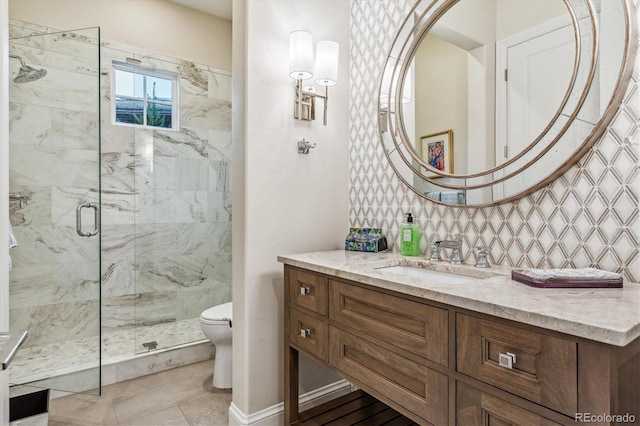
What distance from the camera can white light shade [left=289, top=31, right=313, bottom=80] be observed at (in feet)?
5.94

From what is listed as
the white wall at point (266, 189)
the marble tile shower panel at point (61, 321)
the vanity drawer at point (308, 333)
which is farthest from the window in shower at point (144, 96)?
the vanity drawer at point (308, 333)

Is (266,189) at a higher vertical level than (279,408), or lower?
higher

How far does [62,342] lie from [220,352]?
1.16m

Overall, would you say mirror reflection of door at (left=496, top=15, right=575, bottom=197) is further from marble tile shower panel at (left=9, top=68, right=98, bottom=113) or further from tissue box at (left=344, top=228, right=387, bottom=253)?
marble tile shower panel at (left=9, top=68, right=98, bottom=113)

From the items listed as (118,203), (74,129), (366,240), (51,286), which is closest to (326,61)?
(366,240)

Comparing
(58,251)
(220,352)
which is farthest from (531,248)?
(58,251)

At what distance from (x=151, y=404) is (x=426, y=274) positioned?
180 centimetres

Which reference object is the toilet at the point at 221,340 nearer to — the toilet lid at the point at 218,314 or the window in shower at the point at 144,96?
the toilet lid at the point at 218,314

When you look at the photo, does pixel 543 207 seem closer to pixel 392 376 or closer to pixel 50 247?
pixel 392 376

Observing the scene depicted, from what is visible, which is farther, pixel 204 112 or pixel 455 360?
pixel 204 112

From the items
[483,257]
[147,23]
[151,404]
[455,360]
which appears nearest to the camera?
[455,360]

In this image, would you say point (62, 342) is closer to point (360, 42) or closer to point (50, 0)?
point (50, 0)

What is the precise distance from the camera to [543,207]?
1.34m

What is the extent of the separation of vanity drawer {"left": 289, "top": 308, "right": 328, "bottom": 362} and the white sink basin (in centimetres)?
37
